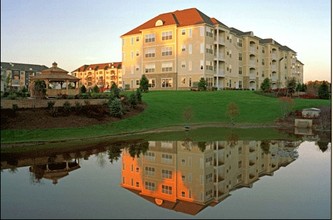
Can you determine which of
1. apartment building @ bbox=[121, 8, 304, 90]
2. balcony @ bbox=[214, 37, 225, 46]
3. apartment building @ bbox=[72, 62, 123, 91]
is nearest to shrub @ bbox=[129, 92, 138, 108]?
apartment building @ bbox=[121, 8, 304, 90]

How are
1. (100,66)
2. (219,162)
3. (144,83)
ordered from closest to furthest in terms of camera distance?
(219,162) → (144,83) → (100,66)

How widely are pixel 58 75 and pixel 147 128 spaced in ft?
37.0

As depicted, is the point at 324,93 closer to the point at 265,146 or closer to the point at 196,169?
the point at 265,146

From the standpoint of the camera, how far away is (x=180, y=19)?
56.5m

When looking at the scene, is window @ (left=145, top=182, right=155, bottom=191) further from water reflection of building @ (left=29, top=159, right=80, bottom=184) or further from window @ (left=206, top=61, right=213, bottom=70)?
window @ (left=206, top=61, right=213, bottom=70)

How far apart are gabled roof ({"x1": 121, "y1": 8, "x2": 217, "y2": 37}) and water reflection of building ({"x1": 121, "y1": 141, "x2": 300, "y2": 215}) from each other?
1462 inches

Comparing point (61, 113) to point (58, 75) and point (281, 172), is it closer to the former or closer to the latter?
point (58, 75)

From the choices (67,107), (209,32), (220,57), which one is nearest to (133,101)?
(67,107)

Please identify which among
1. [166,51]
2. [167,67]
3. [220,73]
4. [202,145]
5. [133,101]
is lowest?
[202,145]

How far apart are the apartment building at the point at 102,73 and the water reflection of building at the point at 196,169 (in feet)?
368

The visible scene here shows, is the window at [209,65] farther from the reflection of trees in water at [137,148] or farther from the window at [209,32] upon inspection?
the reflection of trees in water at [137,148]

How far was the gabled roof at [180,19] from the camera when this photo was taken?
54.3 meters

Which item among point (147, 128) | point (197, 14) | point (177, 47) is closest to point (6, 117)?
point (147, 128)

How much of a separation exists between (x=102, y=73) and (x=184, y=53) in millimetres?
85105
